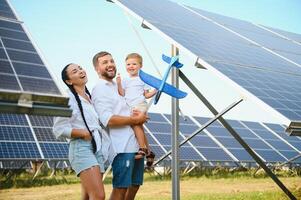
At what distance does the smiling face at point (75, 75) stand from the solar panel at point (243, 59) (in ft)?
7.01

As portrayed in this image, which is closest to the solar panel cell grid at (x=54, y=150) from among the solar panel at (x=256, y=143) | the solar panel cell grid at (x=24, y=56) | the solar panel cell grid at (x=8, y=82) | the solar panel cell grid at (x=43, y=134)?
the solar panel cell grid at (x=43, y=134)

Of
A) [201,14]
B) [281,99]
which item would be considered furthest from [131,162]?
[201,14]

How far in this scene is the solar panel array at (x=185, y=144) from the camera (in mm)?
12781

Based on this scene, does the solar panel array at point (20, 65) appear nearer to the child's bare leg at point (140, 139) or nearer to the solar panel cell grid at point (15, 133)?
the child's bare leg at point (140, 139)

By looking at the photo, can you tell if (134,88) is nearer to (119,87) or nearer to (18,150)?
(119,87)

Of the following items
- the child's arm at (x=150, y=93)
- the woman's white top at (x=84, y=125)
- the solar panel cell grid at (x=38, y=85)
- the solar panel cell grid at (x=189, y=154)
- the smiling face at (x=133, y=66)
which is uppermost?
the smiling face at (x=133, y=66)

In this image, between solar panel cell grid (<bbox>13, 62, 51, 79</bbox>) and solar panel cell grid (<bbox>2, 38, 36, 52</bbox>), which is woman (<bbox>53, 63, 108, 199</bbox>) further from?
solar panel cell grid (<bbox>2, 38, 36, 52</bbox>)

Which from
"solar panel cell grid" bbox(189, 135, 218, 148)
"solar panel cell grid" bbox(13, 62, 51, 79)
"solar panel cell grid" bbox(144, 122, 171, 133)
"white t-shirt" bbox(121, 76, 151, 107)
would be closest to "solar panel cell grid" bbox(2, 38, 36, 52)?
"solar panel cell grid" bbox(13, 62, 51, 79)

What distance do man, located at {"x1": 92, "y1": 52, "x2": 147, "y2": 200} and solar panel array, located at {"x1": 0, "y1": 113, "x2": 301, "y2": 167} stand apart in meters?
8.20

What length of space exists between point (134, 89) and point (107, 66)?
1.42 feet

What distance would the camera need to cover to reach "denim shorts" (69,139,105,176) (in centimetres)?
386

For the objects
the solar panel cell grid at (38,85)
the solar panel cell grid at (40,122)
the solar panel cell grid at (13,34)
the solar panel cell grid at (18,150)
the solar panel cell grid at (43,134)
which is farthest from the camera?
the solar panel cell grid at (40,122)

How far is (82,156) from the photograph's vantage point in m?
3.90

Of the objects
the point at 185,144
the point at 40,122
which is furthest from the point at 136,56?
the point at 185,144
